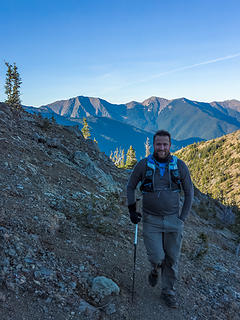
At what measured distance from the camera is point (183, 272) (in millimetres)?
7203

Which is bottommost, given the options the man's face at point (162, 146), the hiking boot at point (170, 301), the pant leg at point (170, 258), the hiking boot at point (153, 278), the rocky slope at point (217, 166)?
the rocky slope at point (217, 166)

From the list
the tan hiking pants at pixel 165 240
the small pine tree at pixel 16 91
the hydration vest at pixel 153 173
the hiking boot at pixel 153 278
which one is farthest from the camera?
the small pine tree at pixel 16 91

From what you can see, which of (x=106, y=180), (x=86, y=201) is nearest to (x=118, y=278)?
(x=86, y=201)

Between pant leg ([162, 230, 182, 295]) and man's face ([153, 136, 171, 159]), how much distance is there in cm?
170

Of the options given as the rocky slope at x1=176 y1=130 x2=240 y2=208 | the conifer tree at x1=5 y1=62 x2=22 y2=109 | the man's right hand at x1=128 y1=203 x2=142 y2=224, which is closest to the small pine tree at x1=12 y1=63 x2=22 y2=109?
the conifer tree at x1=5 y1=62 x2=22 y2=109

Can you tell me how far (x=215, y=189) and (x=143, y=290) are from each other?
445ft

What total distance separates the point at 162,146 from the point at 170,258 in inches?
96.1

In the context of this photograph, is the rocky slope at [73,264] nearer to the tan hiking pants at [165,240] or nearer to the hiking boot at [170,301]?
the hiking boot at [170,301]

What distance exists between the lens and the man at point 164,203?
16.3 ft

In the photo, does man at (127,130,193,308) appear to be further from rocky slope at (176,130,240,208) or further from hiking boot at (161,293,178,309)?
rocky slope at (176,130,240,208)

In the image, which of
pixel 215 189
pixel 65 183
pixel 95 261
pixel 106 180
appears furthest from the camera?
pixel 215 189

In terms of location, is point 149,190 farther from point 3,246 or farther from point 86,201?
point 86,201

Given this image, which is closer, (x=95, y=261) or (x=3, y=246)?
(x=3, y=246)

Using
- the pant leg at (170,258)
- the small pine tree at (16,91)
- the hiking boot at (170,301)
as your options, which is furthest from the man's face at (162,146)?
the small pine tree at (16,91)
